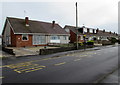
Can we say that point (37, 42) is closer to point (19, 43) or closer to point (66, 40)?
point (19, 43)

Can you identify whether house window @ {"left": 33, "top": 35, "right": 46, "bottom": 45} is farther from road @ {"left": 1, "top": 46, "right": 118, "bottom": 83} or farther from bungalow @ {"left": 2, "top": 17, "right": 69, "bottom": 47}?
road @ {"left": 1, "top": 46, "right": 118, "bottom": 83}

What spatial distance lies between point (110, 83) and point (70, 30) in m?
36.3

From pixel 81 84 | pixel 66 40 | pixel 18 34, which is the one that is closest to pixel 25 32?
pixel 18 34

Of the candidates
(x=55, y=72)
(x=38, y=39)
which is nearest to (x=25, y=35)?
(x=38, y=39)

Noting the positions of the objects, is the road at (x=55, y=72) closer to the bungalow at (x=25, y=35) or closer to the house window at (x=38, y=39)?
the bungalow at (x=25, y=35)

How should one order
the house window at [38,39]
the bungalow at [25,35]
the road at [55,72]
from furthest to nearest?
the house window at [38,39], the bungalow at [25,35], the road at [55,72]

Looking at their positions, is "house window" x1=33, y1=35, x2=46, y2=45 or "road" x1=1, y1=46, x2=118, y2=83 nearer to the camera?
"road" x1=1, y1=46, x2=118, y2=83

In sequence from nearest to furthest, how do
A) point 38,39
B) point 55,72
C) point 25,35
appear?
point 55,72 → point 25,35 → point 38,39

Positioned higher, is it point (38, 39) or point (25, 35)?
point (25, 35)

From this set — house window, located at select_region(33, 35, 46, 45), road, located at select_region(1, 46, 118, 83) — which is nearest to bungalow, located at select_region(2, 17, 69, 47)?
house window, located at select_region(33, 35, 46, 45)

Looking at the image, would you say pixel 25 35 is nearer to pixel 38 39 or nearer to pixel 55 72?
pixel 38 39

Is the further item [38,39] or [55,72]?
[38,39]

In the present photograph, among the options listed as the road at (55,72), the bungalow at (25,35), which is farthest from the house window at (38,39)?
the road at (55,72)

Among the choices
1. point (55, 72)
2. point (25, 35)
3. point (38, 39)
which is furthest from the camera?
point (38, 39)
